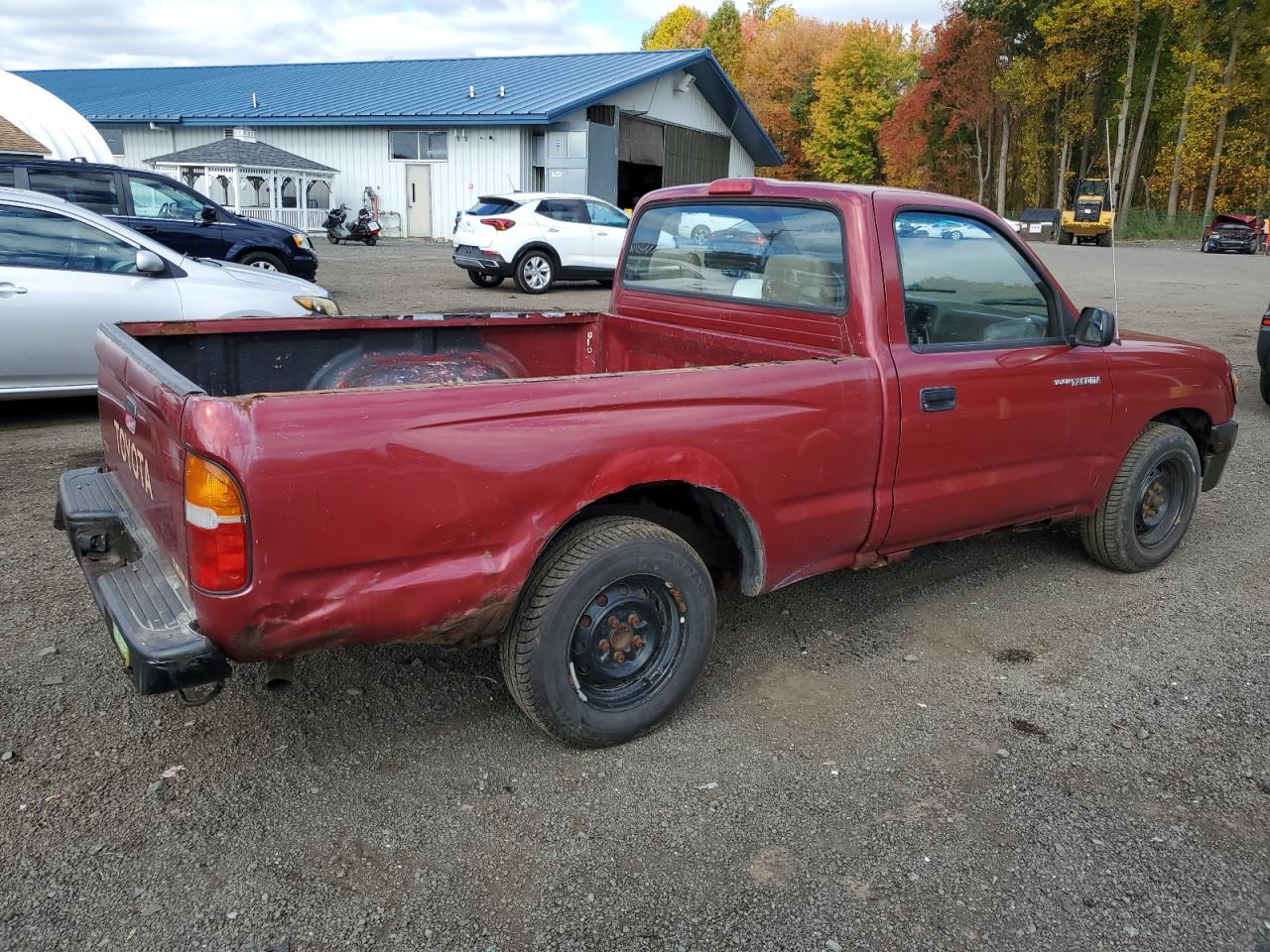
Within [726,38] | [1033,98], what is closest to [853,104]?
[726,38]

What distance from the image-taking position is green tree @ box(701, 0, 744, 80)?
67625 mm

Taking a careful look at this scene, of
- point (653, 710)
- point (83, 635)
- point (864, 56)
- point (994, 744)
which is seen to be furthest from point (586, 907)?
point (864, 56)

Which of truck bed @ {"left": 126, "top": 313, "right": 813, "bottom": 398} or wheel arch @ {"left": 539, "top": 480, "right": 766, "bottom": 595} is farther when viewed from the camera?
truck bed @ {"left": 126, "top": 313, "right": 813, "bottom": 398}

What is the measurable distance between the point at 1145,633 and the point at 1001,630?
616 mm

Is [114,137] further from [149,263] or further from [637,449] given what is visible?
[637,449]

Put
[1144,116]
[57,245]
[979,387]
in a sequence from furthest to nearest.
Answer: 1. [1144,116]
2. [57,245]
3. [979,387]

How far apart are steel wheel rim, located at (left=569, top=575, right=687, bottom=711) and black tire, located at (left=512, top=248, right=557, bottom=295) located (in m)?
13.7

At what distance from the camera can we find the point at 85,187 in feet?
36.3

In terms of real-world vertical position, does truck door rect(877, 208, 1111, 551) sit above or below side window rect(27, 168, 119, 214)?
below

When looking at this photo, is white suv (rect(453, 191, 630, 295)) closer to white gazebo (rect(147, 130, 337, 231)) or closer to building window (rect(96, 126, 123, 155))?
white gazebo (rect(147, 130, 337, 231))

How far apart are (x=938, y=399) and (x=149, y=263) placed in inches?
221

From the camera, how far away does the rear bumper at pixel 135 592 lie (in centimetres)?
250

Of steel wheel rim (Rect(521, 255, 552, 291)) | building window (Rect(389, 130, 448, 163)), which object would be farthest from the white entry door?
steel wheel rim (Rect(521, 255, 552, 291))

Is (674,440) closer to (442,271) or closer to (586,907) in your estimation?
(586,907)
